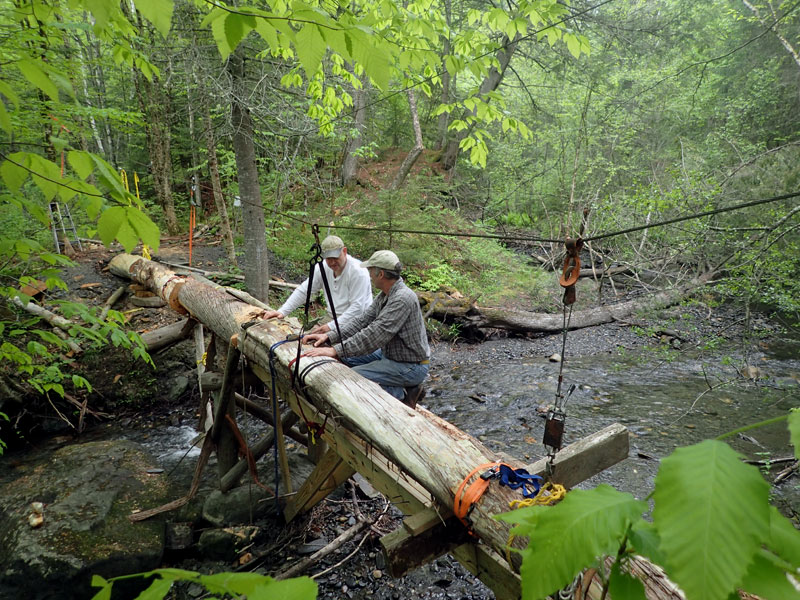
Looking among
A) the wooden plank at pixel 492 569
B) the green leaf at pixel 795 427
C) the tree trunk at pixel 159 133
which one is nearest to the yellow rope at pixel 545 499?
the wooden plank at pixel 492 569

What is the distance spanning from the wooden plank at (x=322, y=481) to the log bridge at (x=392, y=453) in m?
0.01

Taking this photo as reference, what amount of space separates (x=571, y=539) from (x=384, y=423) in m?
2.22

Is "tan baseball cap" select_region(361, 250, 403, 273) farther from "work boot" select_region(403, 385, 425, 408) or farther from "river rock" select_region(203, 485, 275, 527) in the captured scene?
"river rock" select_region(203, 485, 275, 527)

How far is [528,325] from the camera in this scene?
1081cm

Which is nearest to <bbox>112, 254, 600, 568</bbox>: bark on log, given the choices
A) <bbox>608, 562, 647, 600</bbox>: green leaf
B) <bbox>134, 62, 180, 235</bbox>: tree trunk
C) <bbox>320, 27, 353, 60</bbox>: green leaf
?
<bbox>608, 562, 647, 600</bbox>: green leaf

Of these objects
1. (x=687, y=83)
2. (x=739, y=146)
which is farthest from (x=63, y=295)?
(x=687, y=83)

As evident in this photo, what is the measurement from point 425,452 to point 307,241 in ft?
33.4

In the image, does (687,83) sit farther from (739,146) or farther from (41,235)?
(41,235)

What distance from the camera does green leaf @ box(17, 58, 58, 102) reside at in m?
1.39

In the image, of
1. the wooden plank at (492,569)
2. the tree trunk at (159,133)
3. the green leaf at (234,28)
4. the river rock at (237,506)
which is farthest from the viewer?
the tree trunk at (159,133)

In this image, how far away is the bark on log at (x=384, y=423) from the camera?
7.06ft

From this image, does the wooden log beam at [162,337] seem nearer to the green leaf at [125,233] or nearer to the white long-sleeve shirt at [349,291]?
the white long-sleeve shirt at [349,291]

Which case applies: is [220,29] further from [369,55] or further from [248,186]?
[248,186]

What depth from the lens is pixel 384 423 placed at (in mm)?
2832
